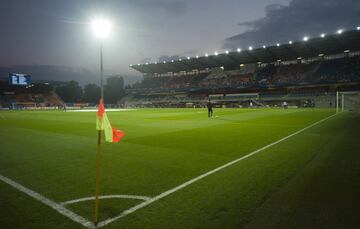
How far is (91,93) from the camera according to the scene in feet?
437

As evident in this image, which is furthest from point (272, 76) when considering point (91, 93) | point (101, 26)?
point (91, 93)

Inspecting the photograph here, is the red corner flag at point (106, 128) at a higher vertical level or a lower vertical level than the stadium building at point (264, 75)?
lower

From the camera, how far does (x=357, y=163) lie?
7816 mm

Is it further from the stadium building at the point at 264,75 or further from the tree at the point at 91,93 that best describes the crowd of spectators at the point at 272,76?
the tree at the point at 91,93

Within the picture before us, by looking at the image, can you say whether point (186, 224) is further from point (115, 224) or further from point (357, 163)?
point (357, 163)

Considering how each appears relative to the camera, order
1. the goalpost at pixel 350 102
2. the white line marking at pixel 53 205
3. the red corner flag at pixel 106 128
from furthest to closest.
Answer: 1. the goalpost at pixel 350 102
2. the red corner flag at pixel 106 128
3. the white line marking at pixel 53 205

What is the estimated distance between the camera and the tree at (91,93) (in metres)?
132

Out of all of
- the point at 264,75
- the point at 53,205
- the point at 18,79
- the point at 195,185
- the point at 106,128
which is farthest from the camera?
the point at 264,75

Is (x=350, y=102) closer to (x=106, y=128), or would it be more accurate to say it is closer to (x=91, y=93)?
(x=106, y=128)

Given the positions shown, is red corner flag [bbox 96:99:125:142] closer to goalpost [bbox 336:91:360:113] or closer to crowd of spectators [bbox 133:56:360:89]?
goalpost [bbox 336:91:360:113]

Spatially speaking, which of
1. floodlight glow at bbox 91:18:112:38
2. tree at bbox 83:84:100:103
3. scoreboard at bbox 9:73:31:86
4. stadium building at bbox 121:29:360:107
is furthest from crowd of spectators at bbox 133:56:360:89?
floodlight glow at bbox 91:18:112:38

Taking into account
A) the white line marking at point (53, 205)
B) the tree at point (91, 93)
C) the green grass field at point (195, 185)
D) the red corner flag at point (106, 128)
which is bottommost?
the white line marking at point (53, 205)

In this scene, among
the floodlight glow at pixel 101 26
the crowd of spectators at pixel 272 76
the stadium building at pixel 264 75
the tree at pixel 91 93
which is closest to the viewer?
the floodlight glow at pixel 101 26

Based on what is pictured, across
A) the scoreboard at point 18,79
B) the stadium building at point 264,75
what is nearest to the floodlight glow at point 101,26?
the stadium building at point 264,75
